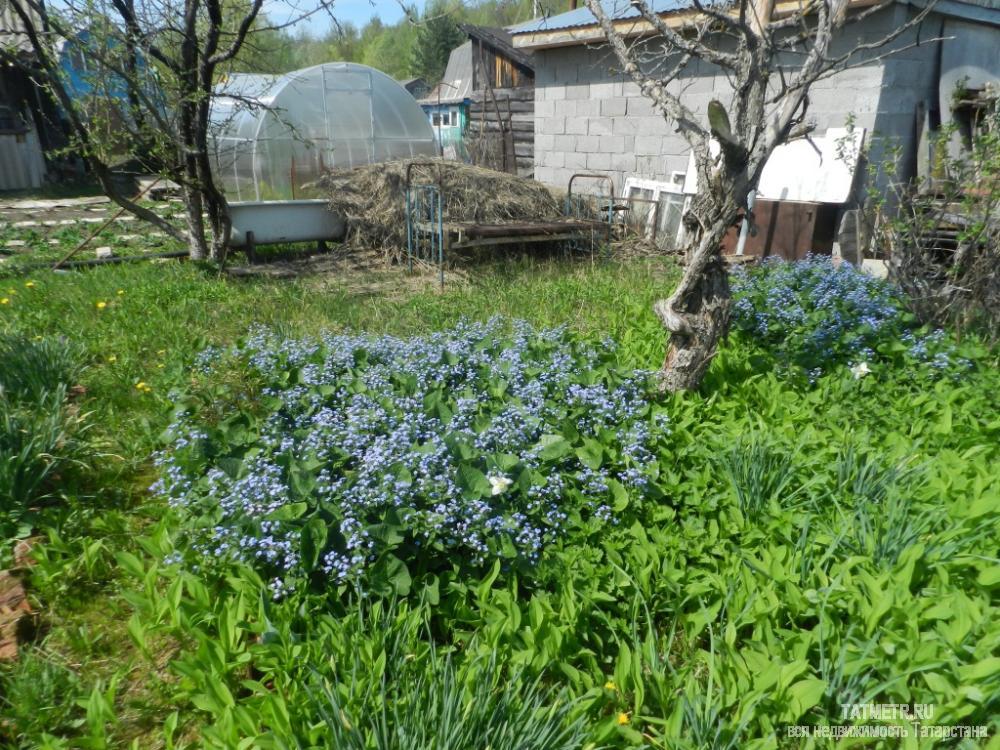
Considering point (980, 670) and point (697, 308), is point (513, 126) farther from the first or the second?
point (980, 670)

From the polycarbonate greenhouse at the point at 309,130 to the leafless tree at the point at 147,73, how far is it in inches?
31.2

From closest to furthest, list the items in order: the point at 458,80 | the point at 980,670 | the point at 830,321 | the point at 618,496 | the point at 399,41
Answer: the point at 980,670 < the point at 618,496 < the point at 830,321 < the point at 458,80 < the point at 399,41

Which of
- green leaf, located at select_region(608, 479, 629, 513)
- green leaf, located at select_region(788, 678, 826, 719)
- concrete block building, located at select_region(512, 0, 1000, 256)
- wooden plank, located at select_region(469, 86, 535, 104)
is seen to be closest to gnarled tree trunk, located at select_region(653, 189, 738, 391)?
green leaf, located at select_region(608, 479, 629, 513)

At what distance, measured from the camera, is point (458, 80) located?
28484 millimetres

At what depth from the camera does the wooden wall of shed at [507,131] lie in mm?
13664

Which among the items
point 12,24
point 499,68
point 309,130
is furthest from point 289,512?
point 499,68

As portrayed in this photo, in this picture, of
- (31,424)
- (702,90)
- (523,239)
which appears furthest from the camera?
(702,90)

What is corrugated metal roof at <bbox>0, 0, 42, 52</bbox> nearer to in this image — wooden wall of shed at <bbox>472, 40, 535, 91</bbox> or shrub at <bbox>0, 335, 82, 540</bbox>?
shrub at <bbox>0, 335, 82, 540</bbox>

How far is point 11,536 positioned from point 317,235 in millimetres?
6837

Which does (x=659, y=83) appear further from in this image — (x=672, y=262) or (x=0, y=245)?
(x=0, y=245)

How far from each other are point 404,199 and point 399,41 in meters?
57.7

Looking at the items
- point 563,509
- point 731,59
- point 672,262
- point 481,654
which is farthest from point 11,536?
point 672,262

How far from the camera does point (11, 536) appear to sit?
260 centimetres

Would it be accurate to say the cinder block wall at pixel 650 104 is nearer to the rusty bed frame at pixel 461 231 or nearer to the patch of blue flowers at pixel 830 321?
the rusty bed frame at pixel 461 231
